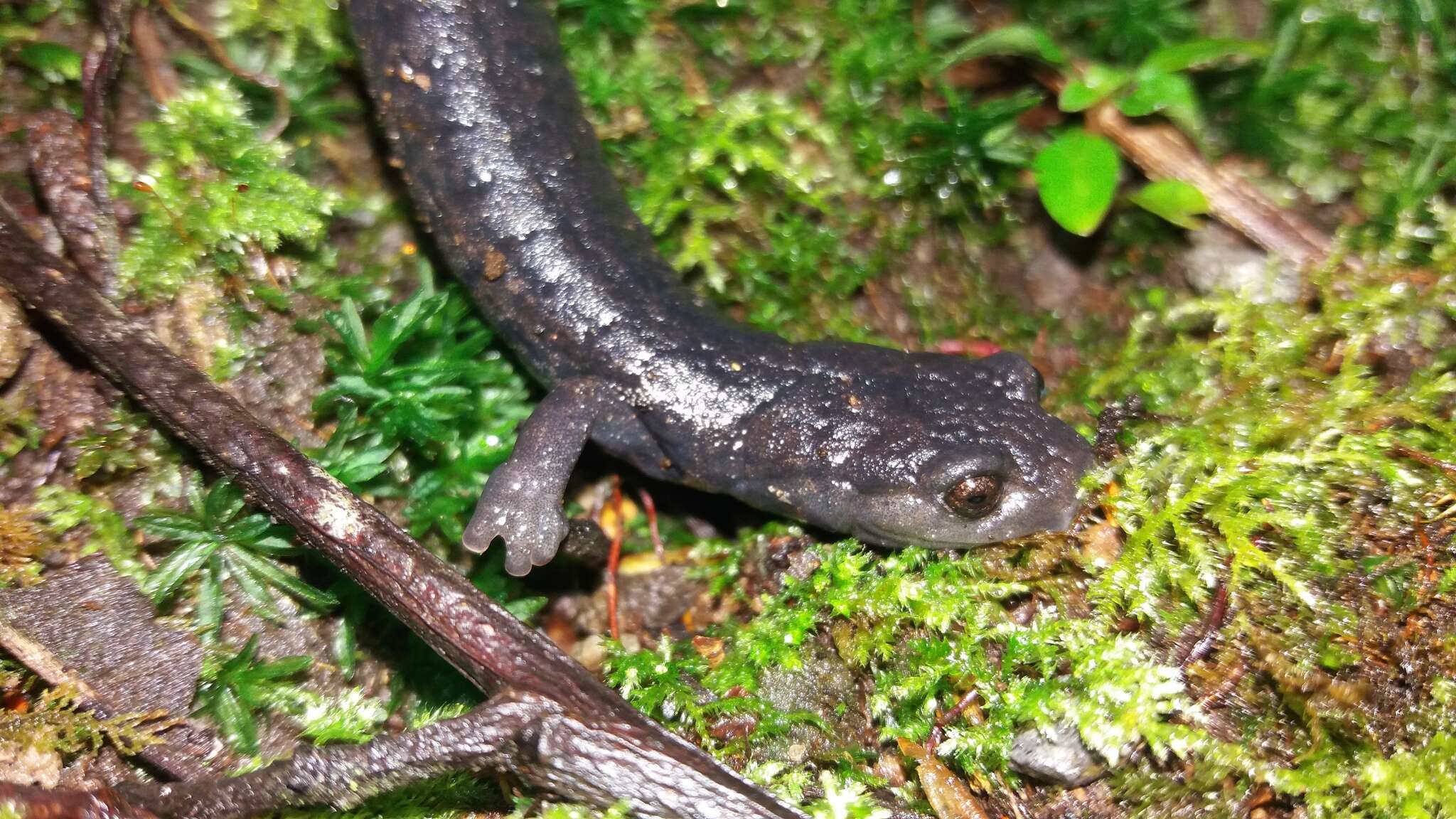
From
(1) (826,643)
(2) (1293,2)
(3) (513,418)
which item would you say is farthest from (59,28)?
(2) (1293,2)

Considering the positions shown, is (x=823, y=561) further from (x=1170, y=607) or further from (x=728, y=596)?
(x=1170, y=607)

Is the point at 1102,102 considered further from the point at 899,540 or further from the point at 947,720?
the point at 947,720

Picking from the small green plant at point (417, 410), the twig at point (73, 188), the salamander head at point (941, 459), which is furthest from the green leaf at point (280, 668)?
the salamander head at point (941, 459)

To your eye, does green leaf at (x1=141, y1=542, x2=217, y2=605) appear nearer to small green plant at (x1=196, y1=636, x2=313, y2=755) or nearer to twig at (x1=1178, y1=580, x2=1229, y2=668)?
A: small green plant at (x1=196, y1=636, x2=313, y2=755)

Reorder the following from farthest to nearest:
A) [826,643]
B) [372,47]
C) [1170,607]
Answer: [372,47] → [826,643] → [1170,607]

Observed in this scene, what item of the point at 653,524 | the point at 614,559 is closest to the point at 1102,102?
the point at 653,524

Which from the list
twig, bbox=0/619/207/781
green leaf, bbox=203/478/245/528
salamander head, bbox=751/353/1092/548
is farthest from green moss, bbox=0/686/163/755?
salamander head, bbox=751/353/1092/548
